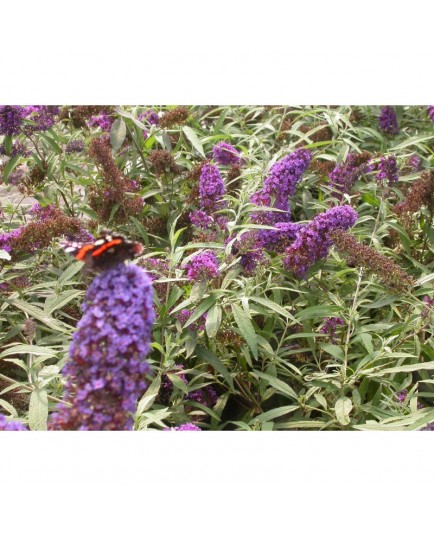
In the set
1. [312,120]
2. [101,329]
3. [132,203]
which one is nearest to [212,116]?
[312,120]

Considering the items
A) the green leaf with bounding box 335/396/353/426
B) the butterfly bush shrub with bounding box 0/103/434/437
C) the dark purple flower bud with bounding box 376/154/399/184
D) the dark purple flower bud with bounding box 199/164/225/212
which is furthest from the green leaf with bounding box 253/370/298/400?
the dark purple flower bud with bounding box 376/154/399/184

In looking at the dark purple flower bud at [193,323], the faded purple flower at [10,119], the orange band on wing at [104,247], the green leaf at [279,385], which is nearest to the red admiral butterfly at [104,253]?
the orange band on wing at [104,247]

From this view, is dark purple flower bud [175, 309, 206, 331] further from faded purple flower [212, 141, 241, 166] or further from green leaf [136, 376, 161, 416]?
faded purple flower [212, 141, 241, 166]

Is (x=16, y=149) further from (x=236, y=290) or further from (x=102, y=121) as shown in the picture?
(x=236, y=290)

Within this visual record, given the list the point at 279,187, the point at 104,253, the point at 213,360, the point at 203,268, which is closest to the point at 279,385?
the point at 213,360

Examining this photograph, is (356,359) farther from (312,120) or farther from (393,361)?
(312,120)

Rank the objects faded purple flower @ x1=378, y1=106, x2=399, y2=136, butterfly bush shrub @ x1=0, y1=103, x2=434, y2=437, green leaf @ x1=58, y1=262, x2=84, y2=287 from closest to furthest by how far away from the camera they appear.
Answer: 1. butterfly bush shrub @ x1=0, y1=103, x2=434, y2=437
2. green leaf @ x1=58, y1=262, x2=84, y2=287
3. faded purple flower @ x1=378, y1=106, x2=399, y2=136

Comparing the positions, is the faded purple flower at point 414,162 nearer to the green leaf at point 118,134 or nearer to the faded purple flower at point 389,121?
the faded purple flower at point 389,121
